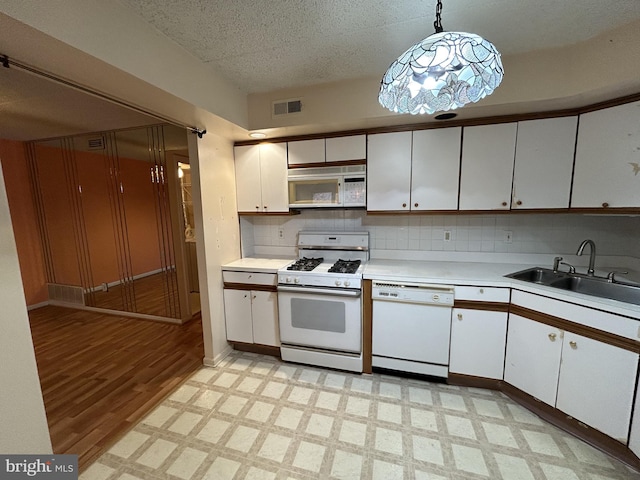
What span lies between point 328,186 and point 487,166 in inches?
53.7

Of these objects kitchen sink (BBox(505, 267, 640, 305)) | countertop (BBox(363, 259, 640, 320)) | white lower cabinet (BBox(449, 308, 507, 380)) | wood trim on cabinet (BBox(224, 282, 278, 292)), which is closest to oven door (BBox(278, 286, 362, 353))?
wood trim on cabinet (BBox(224, 282, 278, 292))

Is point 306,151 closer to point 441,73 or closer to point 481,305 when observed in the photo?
point 441,73

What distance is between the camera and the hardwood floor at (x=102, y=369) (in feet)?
6.13

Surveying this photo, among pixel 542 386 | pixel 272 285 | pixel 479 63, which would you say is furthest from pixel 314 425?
pixel 479 63

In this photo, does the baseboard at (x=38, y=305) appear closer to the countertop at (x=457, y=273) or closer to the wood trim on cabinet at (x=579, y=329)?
the countertop at (x=457, y=273)

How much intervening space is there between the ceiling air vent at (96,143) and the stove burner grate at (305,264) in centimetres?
321

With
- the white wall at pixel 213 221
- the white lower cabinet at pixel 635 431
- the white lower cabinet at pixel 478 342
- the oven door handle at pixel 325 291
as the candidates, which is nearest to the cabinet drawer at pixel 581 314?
the white lower cabinet at pixel 478 342

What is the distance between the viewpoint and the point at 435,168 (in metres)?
2.33

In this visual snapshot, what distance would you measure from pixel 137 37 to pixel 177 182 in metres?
2.10

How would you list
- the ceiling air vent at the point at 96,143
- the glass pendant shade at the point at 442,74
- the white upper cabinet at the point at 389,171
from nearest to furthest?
the glass pendant shade at the point at 442,74 → the white upper cabinet at the point at 389,171 → the ceiling air vent at the point at 96,143

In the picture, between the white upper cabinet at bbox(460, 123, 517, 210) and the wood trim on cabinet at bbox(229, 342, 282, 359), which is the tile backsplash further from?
the wood trim on cabinet at bbox(229, 342, 282, 359)

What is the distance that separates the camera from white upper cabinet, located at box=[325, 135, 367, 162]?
8.11 feet

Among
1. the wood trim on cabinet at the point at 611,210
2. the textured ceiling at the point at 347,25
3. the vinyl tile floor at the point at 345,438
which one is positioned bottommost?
the vinyl tile floor at the point at 345,438

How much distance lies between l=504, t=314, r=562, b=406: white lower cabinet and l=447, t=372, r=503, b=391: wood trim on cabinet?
0.10 metres
